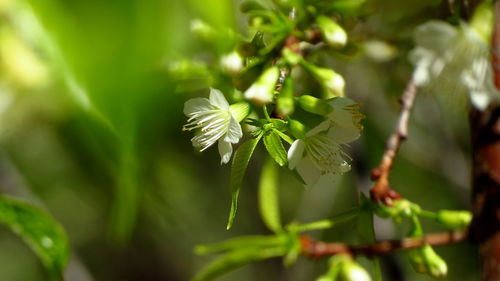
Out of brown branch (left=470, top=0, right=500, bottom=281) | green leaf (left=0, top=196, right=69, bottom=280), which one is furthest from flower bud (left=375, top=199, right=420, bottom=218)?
green leaf (left=0, top=196, right=69, bottom=280)

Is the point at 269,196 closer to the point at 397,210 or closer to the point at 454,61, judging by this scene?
the point at 397,210

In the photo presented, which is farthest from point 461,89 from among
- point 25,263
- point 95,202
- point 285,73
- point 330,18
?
point 25,263

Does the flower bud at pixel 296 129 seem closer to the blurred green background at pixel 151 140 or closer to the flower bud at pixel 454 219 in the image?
the blurred green background at pixel 151 140

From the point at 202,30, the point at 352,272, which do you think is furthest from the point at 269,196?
the point at 202,30

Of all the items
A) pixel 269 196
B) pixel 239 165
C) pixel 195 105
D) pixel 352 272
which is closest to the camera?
pixel 239 165

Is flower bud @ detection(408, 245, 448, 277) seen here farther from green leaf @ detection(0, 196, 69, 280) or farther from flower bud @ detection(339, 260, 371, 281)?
green leaf @ detection(0, 196, 69, 280)

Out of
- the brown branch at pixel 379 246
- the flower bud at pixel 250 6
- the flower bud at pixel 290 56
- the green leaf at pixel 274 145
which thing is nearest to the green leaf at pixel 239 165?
the green leaf at pixel 274 145
